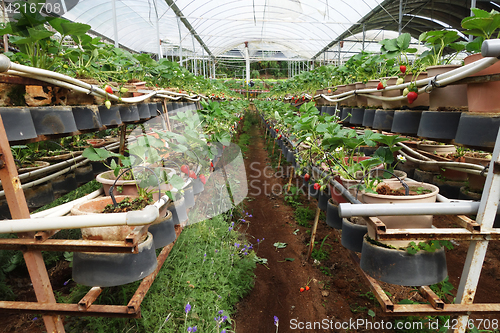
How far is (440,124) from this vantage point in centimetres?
133

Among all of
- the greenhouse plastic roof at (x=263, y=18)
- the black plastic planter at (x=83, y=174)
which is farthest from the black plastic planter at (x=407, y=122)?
the greenhouse plastic roof at (x=263, y=18)

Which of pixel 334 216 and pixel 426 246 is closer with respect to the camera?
pixel 426 246

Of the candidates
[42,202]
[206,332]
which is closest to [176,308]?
[206,332]

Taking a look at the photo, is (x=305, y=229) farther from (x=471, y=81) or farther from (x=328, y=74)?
(x=328, y=74)

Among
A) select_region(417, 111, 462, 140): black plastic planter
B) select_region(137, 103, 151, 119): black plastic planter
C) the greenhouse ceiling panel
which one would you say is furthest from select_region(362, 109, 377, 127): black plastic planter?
the greenhouse ceiling panel

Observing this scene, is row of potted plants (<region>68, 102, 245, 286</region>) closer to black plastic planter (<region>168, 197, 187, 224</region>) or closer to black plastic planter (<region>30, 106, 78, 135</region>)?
black plastic planter (<region>168, 197, 187, 224</region>)

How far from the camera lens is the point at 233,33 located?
1652 cm

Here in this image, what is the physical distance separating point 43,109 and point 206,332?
1421 millimetres

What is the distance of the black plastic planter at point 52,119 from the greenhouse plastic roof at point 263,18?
21.8 ft

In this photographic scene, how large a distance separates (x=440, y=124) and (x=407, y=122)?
12.5 inches

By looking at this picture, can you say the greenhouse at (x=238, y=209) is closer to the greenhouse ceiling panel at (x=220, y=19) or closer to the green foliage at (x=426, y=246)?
the green foliage at (x=426, y=246)

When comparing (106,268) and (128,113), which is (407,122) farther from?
(128,113)

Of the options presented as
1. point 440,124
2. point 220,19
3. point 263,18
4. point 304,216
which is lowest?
point 304,216

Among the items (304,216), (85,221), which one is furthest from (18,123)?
(304,216)
